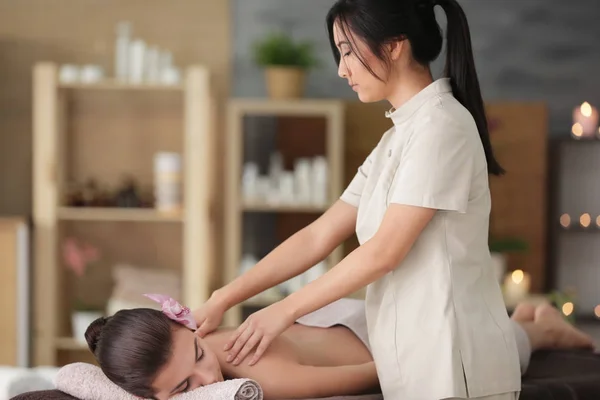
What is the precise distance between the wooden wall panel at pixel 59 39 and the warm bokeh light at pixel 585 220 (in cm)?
214

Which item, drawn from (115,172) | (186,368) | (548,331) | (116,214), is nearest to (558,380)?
(548,331)

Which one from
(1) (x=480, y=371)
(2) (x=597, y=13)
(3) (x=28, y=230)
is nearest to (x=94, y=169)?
(3) (x=28, y=230)

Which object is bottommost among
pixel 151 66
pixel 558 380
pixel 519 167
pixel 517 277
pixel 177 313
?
pixel 517 277

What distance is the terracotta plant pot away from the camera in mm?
4492

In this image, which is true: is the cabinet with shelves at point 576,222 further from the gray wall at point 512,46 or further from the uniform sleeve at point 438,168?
the uniform sleeve at point 438,168

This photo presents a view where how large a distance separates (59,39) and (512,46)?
2.42 meters

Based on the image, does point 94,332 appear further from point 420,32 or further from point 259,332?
point 420,32

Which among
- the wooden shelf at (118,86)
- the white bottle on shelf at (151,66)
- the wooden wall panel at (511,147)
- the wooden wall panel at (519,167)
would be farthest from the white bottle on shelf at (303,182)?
the wooden wall panel at (519,167)

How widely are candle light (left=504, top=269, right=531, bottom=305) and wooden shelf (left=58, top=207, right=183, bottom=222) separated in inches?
64.1

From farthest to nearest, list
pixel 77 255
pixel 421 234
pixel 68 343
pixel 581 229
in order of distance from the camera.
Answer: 1. pixel 581 229
2. pixel 77 255
3. pixel 68 343
4. pixel 421 234

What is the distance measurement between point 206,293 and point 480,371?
2.84 metres

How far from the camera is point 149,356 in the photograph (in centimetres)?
165

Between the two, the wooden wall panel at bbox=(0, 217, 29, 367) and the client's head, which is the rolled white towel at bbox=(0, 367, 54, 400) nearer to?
the client's head

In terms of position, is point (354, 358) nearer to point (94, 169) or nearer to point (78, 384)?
point (78, 384)
